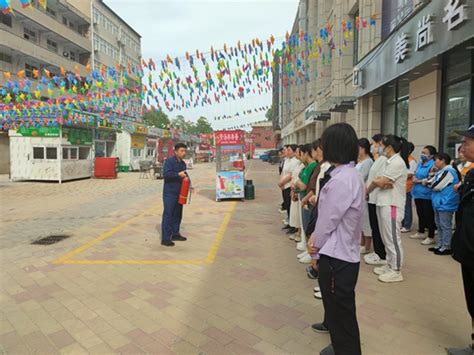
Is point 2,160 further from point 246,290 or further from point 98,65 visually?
point 246,290

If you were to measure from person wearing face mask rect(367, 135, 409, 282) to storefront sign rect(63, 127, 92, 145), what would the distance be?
16.4m

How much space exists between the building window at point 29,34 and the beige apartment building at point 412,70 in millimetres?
24352

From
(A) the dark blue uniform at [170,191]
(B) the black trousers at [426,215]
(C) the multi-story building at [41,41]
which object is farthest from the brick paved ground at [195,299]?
(C) the multi-story building at [41,41]

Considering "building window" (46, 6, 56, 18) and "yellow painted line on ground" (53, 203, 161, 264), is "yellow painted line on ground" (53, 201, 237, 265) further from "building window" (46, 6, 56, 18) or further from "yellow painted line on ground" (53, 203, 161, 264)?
"building window" (46, 6, 56, 18)

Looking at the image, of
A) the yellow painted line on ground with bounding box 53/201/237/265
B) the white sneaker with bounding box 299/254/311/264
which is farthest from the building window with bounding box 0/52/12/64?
the white sneaker with bounding box 299/254/311/264

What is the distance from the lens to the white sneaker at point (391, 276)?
4070 millimetres

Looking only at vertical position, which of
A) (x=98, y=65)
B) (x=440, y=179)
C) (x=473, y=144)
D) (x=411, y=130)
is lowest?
(x=440, y=179)

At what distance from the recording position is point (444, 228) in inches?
203

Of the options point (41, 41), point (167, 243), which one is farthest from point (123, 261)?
point (41, 41)

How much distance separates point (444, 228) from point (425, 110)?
4.19 metres

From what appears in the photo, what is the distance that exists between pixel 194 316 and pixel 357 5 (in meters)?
13.9

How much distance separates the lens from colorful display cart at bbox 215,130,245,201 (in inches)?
427

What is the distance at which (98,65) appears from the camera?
34.8 m

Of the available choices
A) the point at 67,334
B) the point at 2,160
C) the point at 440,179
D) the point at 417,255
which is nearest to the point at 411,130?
the point at 440,179
